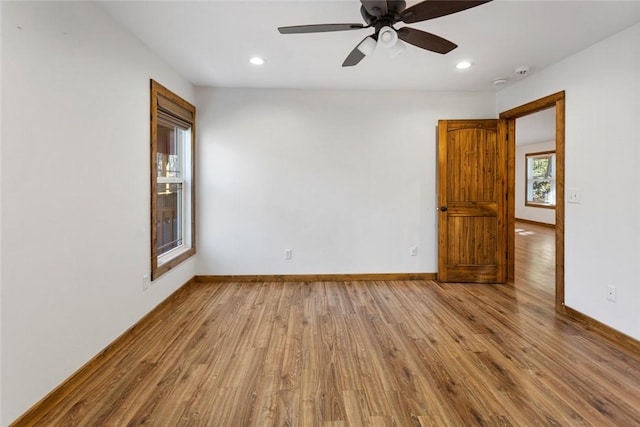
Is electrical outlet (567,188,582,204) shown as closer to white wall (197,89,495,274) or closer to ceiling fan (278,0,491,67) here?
white wall (197,89,495,274)

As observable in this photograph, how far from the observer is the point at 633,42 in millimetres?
2258

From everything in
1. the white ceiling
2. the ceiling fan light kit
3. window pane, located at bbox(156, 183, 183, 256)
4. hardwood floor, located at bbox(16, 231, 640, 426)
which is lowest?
hardwood floor, located at bbox(16, 231, 640, 426)

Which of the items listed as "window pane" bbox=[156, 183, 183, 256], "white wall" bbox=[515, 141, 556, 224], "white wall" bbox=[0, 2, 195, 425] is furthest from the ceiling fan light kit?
"white wall" bbox=[515, 141, 556, 224]

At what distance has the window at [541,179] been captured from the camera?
8.50 metres

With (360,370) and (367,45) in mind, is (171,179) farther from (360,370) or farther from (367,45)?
(360,370)

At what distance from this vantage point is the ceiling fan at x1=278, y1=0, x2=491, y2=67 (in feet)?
5.22

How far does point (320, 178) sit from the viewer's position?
3.85 meters

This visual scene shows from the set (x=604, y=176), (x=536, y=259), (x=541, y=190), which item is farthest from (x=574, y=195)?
(x=541, y=190)

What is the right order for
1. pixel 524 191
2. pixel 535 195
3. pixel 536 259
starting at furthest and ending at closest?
pixel 524 191 → pixel 535 195 → pixel 536 259

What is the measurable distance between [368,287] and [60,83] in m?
3.32

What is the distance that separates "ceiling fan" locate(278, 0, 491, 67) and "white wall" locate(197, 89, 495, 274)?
178cm

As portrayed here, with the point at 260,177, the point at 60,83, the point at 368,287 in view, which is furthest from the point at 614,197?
the point at 60,83

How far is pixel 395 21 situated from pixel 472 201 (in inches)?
105

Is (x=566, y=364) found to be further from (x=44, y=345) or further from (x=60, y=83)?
(x=60, y=83)
